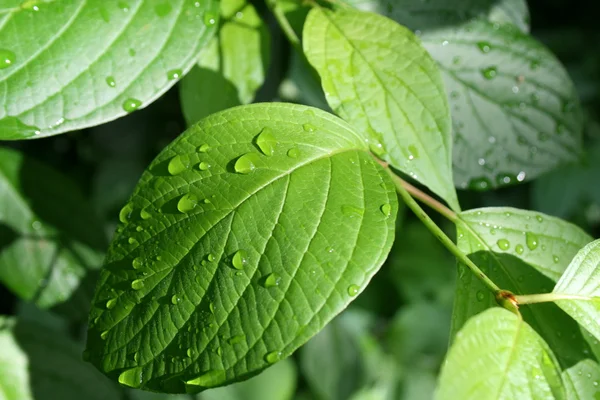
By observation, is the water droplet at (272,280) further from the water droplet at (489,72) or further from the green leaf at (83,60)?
the water droplet at (489,72)

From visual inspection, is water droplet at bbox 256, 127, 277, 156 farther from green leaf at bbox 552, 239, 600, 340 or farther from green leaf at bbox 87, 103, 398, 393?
green leaf at bbox 552, 239, 600, 340

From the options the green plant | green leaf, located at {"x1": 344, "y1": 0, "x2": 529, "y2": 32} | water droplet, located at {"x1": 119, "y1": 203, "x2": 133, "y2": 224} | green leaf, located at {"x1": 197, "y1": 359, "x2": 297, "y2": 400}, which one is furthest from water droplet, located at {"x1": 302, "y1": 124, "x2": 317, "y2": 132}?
green leaf, located at {"x1": 197, "y1": 359, "x2": 297, "y2": 400}

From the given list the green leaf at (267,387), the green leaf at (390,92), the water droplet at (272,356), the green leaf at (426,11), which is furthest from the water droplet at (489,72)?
the green leaf at (267,387)

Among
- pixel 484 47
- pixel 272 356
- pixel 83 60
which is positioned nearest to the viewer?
pixel 272 356

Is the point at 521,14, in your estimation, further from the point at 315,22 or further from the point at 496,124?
the point at 315,22

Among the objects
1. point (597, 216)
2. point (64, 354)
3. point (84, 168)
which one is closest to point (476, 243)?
point (64, 354)

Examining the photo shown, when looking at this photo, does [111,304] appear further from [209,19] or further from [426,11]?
[426,11]

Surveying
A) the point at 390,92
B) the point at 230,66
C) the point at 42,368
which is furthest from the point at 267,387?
the point at 390,92
